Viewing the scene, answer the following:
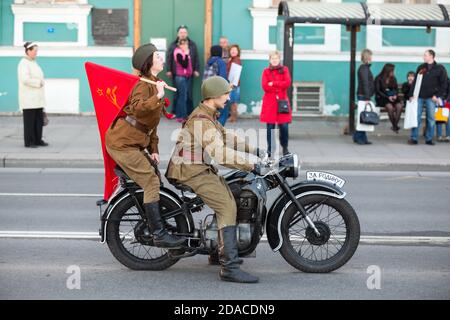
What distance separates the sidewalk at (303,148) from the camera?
14.7 m

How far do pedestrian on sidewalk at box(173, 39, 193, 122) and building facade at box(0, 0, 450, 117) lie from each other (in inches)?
37.2

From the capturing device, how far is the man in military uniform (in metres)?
7.27

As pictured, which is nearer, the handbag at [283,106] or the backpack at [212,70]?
the handbag at [283,106]

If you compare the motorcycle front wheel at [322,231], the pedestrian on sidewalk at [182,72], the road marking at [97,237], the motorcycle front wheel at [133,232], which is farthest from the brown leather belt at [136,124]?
the pedestrian on sidewalk at [182,72]

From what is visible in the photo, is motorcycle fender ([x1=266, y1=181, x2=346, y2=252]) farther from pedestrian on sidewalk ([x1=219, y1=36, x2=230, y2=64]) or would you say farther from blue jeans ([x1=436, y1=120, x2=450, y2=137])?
pedestrian on sidewalk ([x1=219, y1=36, x2=230, y2=64])

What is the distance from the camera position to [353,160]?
14820mm

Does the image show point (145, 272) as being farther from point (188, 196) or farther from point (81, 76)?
point (81, 76)

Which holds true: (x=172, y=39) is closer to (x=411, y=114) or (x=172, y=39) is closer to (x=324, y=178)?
(x=411, y=114)

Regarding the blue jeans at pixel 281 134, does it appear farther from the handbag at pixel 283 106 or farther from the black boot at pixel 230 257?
the black boot at pixel 230 257

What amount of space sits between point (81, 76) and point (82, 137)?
285cm

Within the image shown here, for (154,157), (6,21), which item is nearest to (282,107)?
(6,21)

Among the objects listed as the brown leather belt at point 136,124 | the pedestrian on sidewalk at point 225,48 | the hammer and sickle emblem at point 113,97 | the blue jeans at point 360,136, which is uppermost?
the pedestrian on sidewalk at point 225,48

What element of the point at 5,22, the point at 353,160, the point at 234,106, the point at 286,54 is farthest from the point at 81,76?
the point at 353,160
